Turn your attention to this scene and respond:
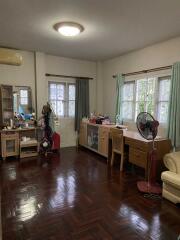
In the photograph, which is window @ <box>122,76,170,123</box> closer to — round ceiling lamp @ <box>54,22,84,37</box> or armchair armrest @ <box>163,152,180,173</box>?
armchair armrest @ <box>163,152,180,173</box>

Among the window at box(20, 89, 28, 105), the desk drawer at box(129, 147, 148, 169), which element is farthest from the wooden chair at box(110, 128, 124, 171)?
the window at box(20, 89, 28, 105)

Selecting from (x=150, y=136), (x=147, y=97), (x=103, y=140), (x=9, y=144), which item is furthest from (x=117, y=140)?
(x=9, y=144)

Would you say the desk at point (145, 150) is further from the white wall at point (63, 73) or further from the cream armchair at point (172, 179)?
the white wall at point (63, 73)

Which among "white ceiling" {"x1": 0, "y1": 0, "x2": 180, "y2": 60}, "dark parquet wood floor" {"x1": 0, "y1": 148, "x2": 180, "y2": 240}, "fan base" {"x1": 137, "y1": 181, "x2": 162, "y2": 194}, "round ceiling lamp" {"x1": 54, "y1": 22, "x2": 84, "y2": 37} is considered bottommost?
"dark parquet wood floor" {"x1": 0, "y1": 148, "x2": 180, "y2": 240}

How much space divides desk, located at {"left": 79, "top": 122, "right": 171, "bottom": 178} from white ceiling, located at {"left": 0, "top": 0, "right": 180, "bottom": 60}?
1.90 m

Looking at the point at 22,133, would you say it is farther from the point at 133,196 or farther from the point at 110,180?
the point at 133,196

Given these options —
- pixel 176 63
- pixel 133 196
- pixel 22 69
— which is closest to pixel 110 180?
pixel 133 196

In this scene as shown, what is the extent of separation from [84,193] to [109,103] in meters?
3.20

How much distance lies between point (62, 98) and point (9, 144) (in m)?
1.89

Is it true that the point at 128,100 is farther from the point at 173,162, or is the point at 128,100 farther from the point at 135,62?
the point at 173,162

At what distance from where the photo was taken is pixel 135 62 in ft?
14.2

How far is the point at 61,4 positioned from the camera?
2307 millimetres

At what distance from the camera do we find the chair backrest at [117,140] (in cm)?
359

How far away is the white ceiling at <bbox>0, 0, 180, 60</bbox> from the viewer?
7.65ft
